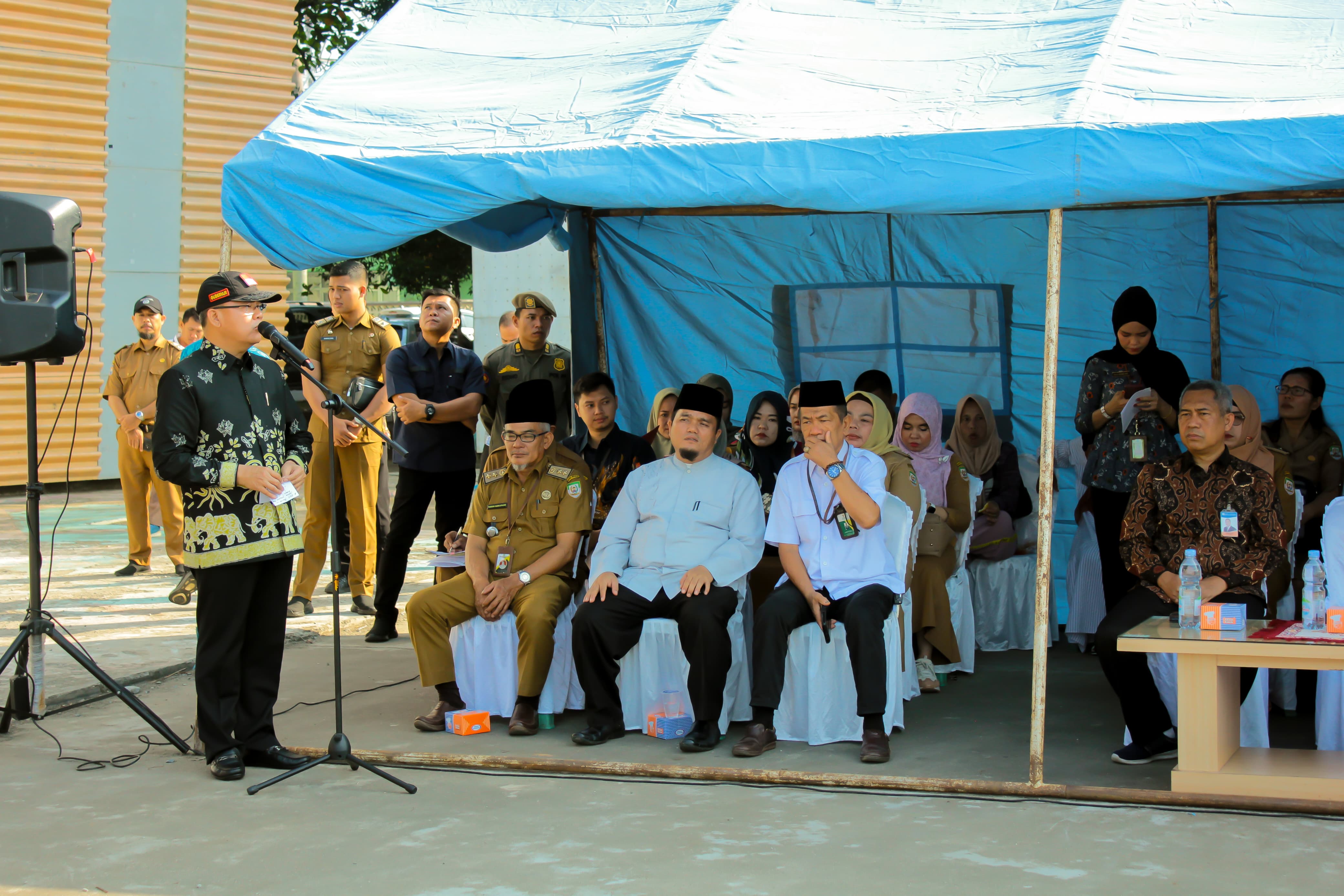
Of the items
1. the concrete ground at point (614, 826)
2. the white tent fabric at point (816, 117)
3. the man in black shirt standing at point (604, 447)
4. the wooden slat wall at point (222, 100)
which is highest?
the wooden slat wall at point (222, 100)

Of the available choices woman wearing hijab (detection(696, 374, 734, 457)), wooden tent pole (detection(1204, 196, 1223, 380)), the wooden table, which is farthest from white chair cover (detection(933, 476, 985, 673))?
the wooden table

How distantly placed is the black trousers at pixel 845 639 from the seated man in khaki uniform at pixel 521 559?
802mm

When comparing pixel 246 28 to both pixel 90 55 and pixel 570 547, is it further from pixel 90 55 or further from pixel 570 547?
pixel 570 547

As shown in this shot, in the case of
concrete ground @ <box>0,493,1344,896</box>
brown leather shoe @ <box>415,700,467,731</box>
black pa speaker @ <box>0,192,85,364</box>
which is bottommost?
concrete ground @ <box>0,493,1344,896</box>

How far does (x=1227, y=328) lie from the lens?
6.10 metres

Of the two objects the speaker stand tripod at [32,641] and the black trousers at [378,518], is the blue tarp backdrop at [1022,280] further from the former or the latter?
the speaker stand tripod at [32,641]

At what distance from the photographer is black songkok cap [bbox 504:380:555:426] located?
5.09 m

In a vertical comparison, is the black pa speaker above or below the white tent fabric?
below

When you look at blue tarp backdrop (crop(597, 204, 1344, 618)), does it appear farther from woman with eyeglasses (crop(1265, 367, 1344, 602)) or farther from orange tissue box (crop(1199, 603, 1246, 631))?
orange tissue box (crop(1199, 603, 1246, 631))

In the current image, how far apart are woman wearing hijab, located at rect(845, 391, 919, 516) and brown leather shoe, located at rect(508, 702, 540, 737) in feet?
5.33

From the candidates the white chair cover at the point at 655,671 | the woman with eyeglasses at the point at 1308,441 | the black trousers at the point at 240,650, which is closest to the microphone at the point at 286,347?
the black trousers at the point at 240,650

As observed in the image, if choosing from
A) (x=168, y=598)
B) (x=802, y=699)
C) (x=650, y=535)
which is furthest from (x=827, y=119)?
(x=168, y=598)

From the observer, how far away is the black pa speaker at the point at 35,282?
4629 mm

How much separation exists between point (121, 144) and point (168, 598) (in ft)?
19.7
